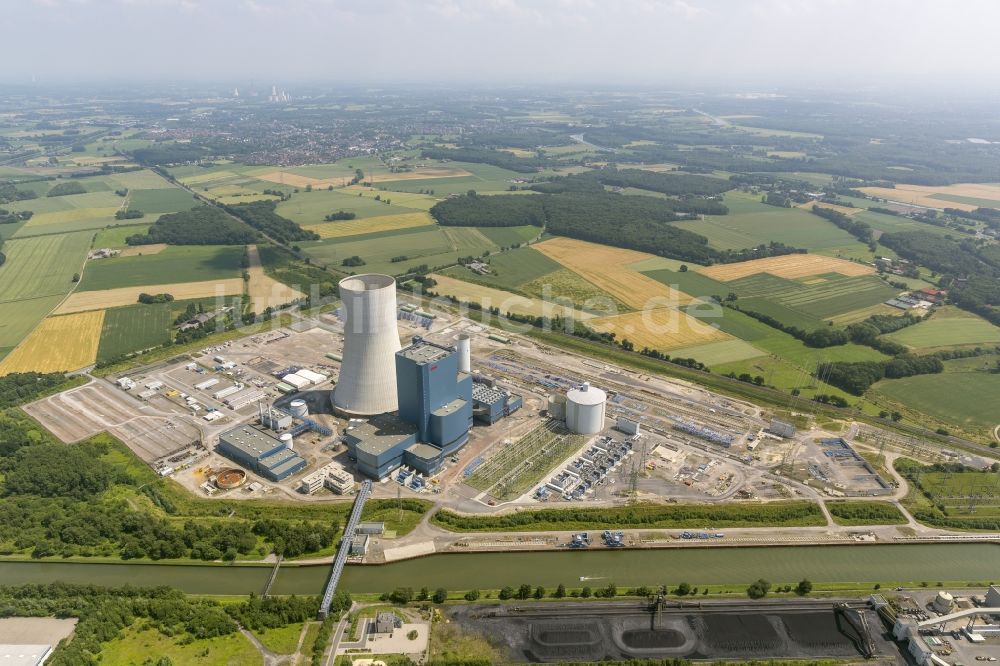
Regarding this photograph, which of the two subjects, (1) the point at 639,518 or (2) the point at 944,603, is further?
(1) the point at 639,518

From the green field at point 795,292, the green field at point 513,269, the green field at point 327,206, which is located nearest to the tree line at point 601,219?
the green field at point 795,292

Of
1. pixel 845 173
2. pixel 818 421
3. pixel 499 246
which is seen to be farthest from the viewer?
pixel 845 173

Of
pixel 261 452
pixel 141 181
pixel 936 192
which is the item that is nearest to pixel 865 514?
pixel 261 452

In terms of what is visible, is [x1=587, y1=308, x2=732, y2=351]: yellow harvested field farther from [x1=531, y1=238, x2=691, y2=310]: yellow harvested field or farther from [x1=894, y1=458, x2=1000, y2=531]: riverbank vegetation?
[x1=894, y1=458, x2=1000, y2=531]: riverbank vegetation

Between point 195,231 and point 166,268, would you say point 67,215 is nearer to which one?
point 195,231

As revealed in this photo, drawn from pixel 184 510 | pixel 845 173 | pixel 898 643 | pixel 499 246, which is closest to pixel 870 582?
pixel 898 643

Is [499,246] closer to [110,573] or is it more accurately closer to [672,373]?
[672,373]
